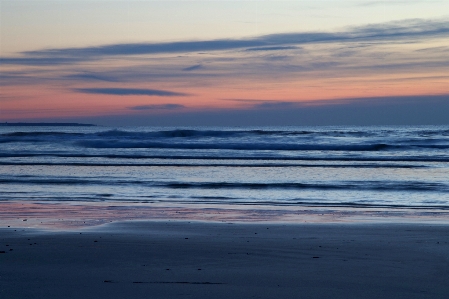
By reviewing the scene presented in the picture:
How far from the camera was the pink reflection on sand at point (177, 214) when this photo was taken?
365 inches

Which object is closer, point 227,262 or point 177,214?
point 227,262

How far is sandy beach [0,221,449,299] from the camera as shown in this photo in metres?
4.88

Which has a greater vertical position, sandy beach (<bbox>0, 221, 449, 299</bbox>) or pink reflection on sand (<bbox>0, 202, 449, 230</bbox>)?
sandy beach (<bbox>0, 221, 449, 299</bbox>)

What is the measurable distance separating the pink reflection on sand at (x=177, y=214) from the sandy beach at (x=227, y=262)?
2.69ft

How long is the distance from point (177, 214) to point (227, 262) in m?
4.38

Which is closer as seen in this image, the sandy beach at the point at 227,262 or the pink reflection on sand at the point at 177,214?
the sandy beach at the point at 227,262

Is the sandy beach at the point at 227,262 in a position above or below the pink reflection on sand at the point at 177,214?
above

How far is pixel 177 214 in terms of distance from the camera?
33.7ft

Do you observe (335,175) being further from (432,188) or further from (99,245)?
(99,245)

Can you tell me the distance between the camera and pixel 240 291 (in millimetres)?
4844

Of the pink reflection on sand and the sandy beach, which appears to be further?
the pink reflection on sand

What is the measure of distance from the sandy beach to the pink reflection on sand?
2.69 ft

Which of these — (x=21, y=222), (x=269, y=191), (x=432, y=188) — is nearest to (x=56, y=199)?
(x=21, y=222)

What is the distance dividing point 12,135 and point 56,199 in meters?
40.0
